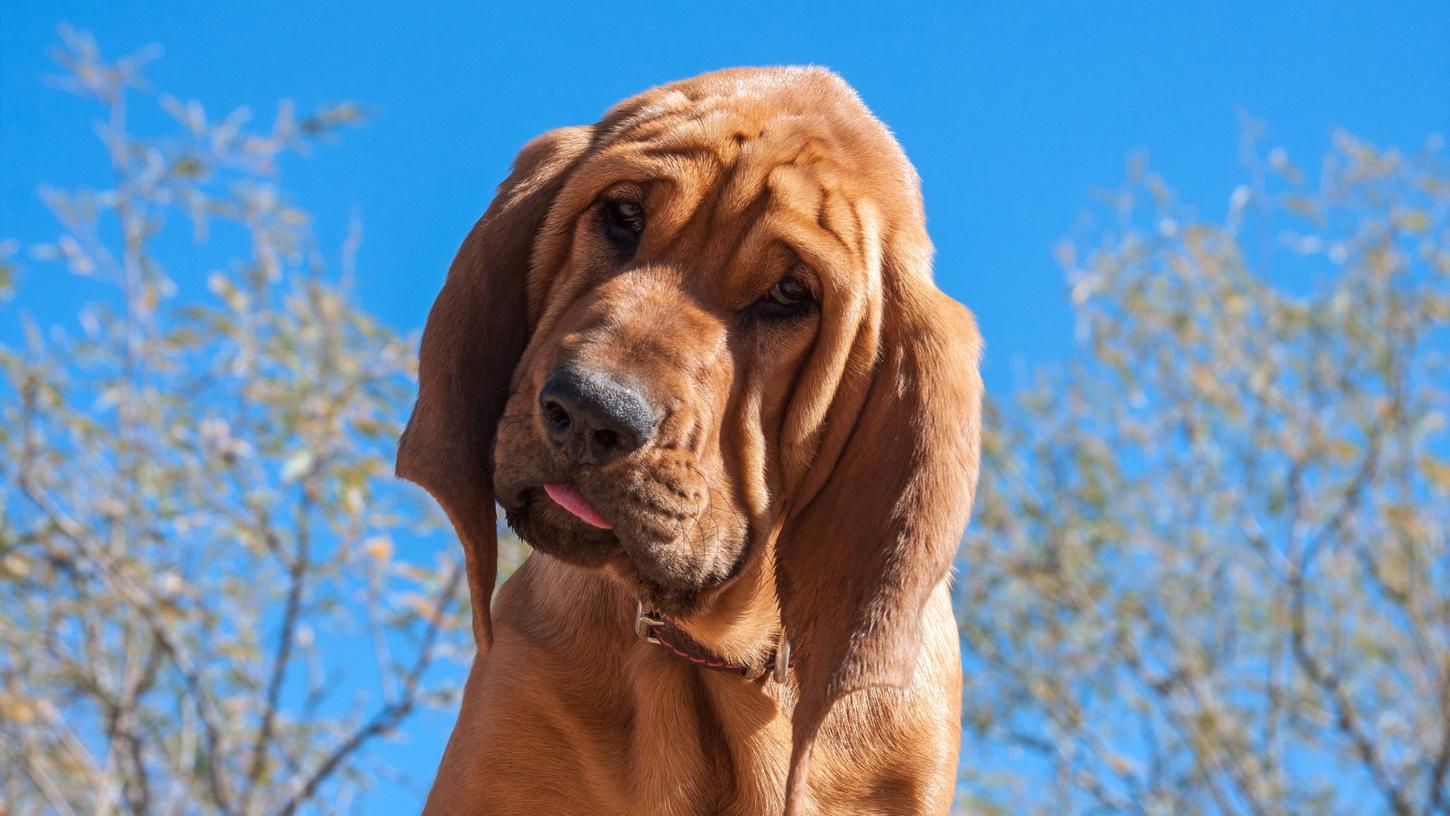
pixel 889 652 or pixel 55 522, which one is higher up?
pixel 55 522

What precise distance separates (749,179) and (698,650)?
97cm

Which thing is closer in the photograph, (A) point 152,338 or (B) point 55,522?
(B) point 55,522

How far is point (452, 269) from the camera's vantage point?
3.24 meters

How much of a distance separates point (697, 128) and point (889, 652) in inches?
43.6

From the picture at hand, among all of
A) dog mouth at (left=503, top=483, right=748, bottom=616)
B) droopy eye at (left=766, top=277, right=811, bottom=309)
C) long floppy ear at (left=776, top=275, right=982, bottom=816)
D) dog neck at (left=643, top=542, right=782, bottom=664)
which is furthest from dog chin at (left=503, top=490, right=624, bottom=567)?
droopy eye at (left=766, top=277, right=811, bottom=309)

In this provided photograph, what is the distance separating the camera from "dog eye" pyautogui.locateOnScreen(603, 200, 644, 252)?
10.0ft

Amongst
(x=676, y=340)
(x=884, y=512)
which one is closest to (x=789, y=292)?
(x=676, y=340)

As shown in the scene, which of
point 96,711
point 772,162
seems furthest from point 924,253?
point 96,711

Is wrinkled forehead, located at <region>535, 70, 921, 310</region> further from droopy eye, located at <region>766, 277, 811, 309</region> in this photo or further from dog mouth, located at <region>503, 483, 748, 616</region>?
dog mouth, located at <region>503, 483, 748, 616</region>

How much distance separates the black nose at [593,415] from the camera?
254 cm

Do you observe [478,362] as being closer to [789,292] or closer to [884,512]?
[789,292]

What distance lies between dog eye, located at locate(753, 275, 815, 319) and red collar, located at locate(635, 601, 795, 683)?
0.65 m

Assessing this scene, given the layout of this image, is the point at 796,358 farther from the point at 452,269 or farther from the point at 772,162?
the point at 452,269

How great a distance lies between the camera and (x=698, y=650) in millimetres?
3164
